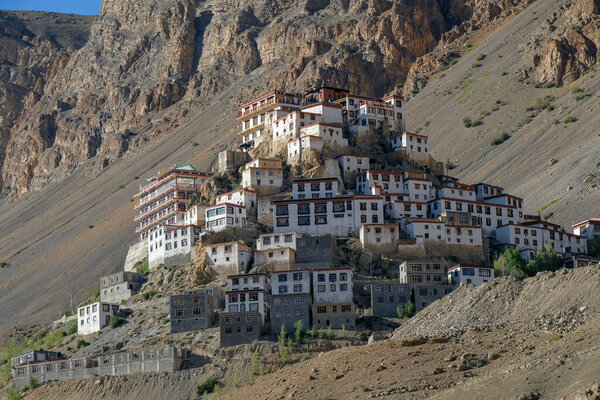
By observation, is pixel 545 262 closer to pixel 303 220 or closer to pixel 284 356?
pixel 303 220

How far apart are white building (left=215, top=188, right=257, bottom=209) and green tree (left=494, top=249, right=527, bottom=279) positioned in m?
21.9

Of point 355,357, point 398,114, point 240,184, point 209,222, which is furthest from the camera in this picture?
point 398,114

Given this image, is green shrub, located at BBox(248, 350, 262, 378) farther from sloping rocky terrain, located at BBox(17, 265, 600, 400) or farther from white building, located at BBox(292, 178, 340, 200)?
white building, located at BBox(292, 178, 340, 200)

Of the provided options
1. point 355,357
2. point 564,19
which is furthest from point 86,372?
point 564,19

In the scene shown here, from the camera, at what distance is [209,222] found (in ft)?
346

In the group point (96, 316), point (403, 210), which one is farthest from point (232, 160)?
point (96, 316)

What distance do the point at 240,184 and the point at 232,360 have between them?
92.0ft

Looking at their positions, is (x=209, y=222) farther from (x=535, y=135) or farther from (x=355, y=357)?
(x=535, y=135)

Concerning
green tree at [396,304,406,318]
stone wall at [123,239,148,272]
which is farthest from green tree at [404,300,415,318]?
stone wall at [123,239,148,272]

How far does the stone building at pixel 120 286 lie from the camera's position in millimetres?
105938

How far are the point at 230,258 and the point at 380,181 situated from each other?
17356 mm

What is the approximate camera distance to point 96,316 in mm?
100375

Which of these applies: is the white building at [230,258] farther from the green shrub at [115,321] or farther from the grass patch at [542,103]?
the grass patch at [542,103]

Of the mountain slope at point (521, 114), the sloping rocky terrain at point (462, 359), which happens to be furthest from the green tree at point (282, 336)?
the mountain slope at point (521, 114)
